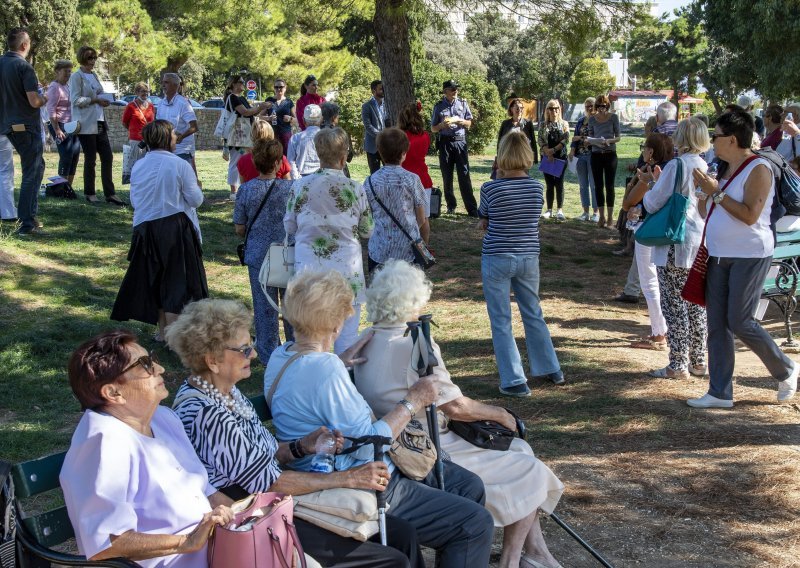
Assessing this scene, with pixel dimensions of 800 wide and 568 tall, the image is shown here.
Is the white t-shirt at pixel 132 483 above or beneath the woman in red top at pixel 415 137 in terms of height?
beneath

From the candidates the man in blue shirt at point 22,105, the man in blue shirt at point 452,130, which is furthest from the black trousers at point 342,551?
the man in blue shirt at point 452,130

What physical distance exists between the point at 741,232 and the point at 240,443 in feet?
12.2

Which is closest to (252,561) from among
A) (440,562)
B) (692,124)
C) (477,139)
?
(440,562)

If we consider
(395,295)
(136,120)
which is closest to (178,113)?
(136,120)

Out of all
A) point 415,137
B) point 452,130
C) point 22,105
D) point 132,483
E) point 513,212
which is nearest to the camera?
point 132,483

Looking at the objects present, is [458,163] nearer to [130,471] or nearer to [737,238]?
[737,238]

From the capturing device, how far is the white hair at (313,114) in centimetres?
1144

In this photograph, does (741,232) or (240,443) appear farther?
(741,232)

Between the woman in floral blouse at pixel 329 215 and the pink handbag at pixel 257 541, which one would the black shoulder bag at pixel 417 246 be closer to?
the woman in floral blouse at pixel 329 215

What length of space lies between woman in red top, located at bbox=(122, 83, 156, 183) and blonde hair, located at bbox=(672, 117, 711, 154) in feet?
24.8

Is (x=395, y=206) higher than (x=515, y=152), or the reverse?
(x=515, y=152)

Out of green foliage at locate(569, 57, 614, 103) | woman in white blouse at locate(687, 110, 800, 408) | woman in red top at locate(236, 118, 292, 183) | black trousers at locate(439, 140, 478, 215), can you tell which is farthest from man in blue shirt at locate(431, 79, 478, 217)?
green foliage at locate(569, 57, 614, 103)

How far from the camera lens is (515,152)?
6.18 m

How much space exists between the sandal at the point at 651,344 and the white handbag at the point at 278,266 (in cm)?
321
